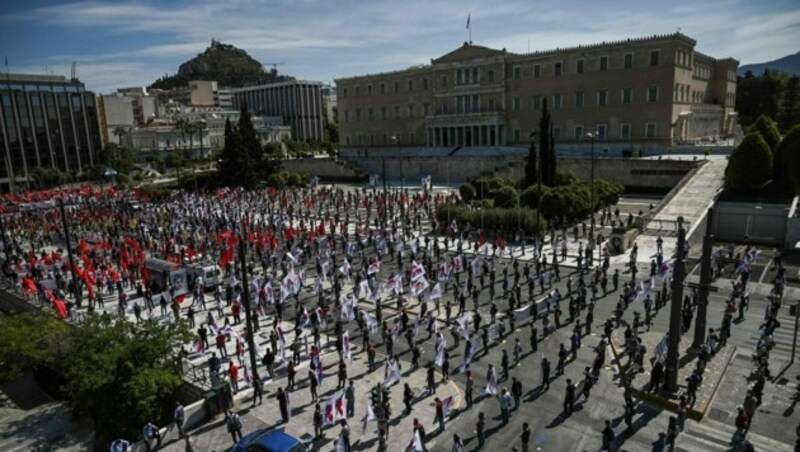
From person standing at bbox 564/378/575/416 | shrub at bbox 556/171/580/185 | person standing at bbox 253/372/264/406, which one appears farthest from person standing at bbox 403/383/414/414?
shrub at bbox 556/171/580/185

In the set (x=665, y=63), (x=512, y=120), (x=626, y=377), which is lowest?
(x=626, y=377)

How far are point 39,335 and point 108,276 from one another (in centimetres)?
932

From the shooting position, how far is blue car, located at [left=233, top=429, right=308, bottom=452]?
1332cm

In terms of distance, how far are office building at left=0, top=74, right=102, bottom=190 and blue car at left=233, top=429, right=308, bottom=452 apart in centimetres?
9992

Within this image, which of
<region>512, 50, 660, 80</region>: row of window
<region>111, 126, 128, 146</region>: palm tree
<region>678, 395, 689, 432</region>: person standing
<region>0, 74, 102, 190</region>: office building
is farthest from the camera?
<region>111, 126, 128, 146</region>: palm tree

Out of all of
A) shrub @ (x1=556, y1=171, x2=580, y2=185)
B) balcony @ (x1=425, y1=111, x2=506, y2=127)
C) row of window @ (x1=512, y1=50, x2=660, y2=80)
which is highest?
row of window @ (x1=512, y1=50, x2=660, y2=80)

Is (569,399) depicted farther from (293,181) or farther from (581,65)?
(293,181)

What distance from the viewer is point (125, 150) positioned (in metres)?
101

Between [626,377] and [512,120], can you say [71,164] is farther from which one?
[626,377]

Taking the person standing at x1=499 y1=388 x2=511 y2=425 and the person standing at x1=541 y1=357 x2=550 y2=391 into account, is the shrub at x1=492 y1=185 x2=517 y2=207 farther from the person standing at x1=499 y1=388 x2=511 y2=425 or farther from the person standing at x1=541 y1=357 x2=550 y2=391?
the person standing at x1=499 y1=388 x2=511 y2=425

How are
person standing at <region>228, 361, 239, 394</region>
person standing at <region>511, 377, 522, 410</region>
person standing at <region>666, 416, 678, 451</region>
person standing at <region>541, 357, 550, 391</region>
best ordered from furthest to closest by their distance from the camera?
person standing at <region>228, 361, 239, 394</region> → person standing at <region>541, 357, 550, 391</region> → person standing at <region>511, 377, 522, 410</region> → person standing at <region>666, 416, 678, 451</region>

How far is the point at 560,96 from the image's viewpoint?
68500 mm

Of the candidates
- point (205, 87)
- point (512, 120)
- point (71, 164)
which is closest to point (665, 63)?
point (512, 120)

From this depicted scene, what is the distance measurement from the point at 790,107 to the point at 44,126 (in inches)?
4948
